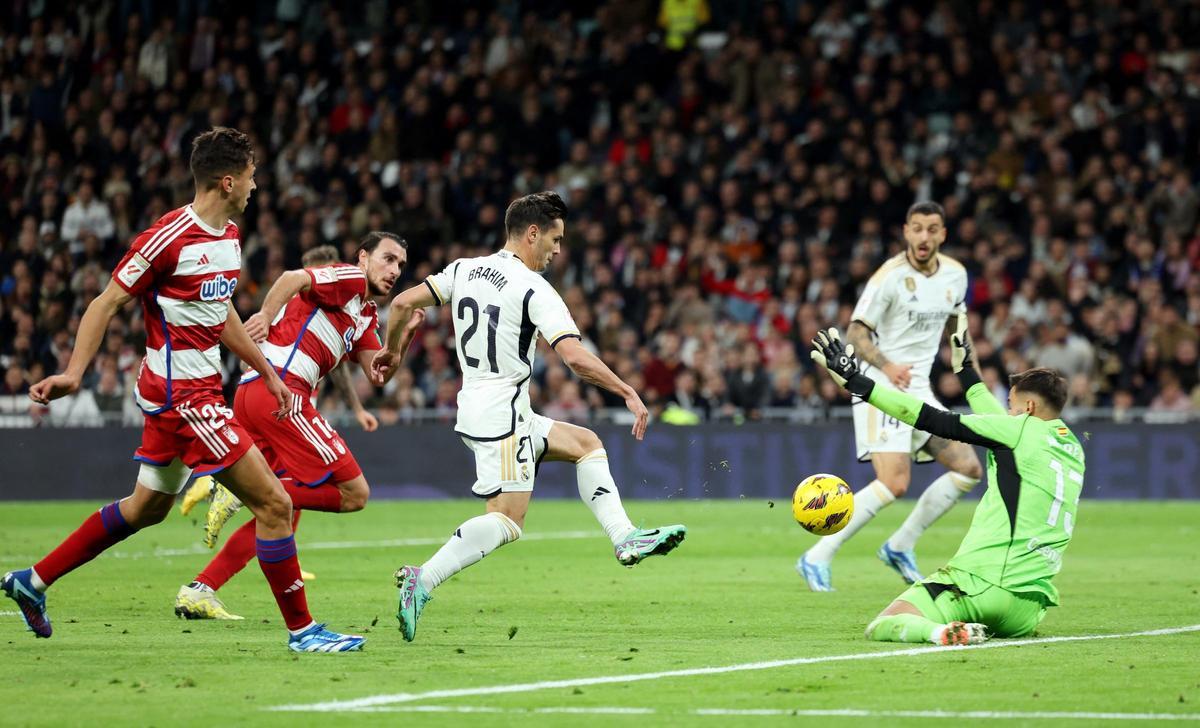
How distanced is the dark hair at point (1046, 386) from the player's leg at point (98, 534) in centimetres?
416

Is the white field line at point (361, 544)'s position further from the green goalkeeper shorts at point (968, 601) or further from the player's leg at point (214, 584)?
the green goalkeeper shorts at point (968, 601)

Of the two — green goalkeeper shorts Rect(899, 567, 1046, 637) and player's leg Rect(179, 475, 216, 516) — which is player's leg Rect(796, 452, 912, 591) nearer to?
green goalkeeper shorts Rect(899, 567, 1046, 637)

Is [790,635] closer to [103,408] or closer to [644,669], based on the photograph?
[644,669]

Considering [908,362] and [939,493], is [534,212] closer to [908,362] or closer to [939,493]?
[908,362]

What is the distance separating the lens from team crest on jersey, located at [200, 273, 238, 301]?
28.0 feet

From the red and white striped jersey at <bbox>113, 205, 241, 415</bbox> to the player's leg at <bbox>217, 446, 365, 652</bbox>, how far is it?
463mm

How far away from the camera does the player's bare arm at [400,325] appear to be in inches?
370

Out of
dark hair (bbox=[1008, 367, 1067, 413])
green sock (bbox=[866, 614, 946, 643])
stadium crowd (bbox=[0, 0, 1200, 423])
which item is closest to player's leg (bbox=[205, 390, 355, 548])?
green sock (bbox=[866, 614, 946, 643])

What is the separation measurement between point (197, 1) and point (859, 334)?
21292 millimetres

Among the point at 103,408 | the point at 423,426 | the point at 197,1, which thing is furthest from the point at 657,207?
the point at 197,1

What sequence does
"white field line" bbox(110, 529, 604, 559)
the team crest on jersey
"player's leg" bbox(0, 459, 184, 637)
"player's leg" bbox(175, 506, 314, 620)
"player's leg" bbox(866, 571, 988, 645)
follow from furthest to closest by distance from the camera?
"white field line" bbox(110, 529, 604, 559) → "player's leg" bbox(175, 506, 314, 620) → "player's leg" bbox(0, 459, 184, 637) → "player's leg" bbox(866, 571, 988, 645) → the team crest on jersey

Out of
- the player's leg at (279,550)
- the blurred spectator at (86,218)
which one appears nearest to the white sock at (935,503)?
the player's leg at (279,550)

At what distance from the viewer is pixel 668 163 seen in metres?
26.1

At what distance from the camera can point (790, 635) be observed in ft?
30.7
